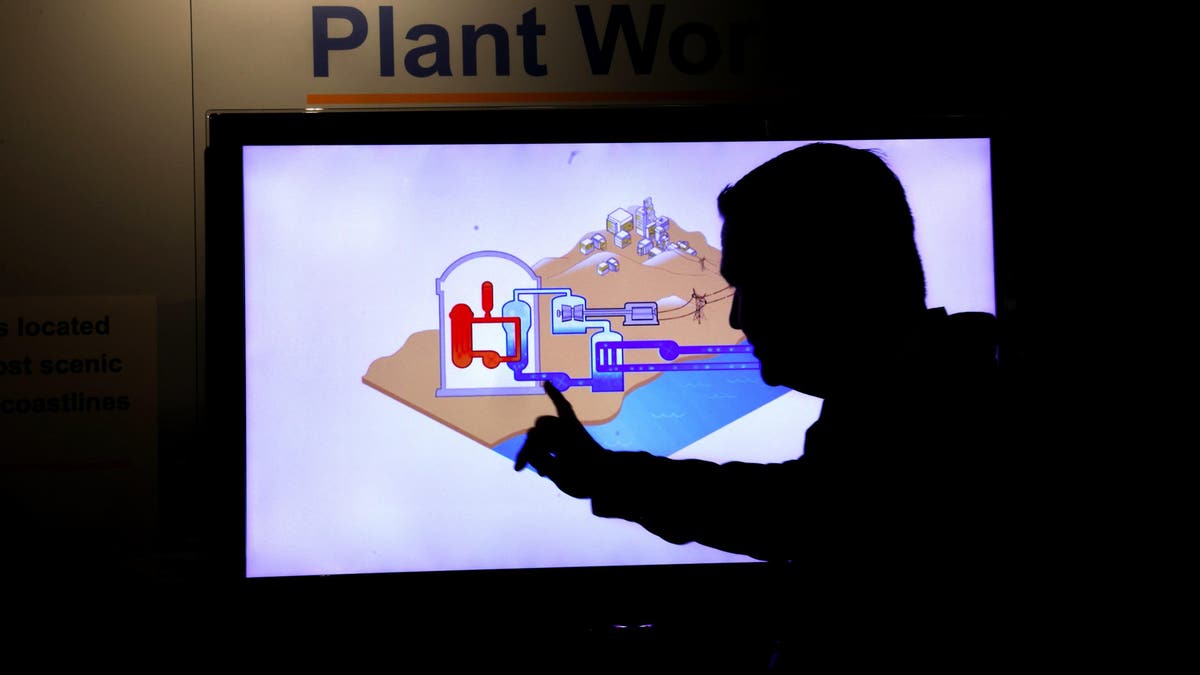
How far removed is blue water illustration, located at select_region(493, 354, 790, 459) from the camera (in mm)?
1161

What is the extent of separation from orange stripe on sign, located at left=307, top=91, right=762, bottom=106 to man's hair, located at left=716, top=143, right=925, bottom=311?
1.15ft

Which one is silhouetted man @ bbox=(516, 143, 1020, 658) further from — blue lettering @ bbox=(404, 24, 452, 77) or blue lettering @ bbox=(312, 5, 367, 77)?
blue lettering @ bbox=(312, 5, 367, 77)

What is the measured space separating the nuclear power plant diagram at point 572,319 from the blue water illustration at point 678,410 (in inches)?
0.7

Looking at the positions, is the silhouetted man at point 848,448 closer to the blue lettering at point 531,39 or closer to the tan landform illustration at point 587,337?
the tan landform illustration at point 587,337

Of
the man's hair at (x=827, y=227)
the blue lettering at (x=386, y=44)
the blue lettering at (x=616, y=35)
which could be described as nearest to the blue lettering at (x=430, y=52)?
the blue lettering at (x=386, y=44)

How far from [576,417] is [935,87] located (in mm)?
994

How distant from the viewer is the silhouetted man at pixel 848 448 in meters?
0.90

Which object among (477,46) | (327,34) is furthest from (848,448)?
(327,34)

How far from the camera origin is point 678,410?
1.17m

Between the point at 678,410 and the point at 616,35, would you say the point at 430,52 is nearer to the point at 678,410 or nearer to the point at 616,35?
the point at 616,35

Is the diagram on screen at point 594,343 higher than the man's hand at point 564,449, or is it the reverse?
the diagram on screen at point 594,343

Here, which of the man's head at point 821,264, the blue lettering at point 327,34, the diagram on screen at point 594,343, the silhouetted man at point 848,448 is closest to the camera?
the silhouetted man at point 848,448

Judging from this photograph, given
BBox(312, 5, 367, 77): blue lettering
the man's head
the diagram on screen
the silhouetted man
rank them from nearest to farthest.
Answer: the silhouetted man, the man's head, the diagram on screen, BBox(312, 5, 367, 77): blue lettering

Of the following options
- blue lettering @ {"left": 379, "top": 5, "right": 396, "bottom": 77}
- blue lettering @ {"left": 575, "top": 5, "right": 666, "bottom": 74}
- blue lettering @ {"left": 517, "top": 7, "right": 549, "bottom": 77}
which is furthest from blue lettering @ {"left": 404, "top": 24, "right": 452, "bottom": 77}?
blue lettering @ {"left": 575, "top": 5, "right": 666, "bottom": 74}
